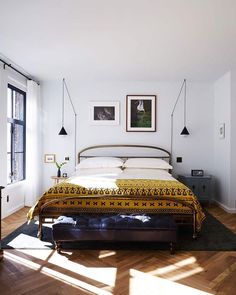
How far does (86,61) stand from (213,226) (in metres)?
3.25

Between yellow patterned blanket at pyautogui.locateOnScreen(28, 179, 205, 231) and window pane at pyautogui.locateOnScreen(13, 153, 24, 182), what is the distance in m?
1.94

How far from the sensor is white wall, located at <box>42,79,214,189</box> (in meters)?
5.32

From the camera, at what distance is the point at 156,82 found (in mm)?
5320

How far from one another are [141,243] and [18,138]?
326cm

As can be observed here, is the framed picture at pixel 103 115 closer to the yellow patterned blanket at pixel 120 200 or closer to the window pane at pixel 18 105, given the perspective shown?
the window pane at pixel 18 105

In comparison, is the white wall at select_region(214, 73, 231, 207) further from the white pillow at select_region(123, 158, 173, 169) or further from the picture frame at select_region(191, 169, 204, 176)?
the white pillow at select_region(123, 158, 173, 169)

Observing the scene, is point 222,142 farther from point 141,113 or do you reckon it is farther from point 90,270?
point 90,270

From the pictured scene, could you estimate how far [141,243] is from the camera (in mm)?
3043

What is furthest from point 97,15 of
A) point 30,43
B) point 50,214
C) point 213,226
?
point 213,226

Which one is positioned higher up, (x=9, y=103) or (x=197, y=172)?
(x=9, y=103)

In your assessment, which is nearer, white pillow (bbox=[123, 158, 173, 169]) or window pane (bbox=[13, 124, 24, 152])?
white pillow (bbox=[123, 158, 173, 169])

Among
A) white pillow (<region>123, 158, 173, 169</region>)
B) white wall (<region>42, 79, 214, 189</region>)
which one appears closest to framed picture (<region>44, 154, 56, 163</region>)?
white wall (<region>42, 79, 214, 189</region>)

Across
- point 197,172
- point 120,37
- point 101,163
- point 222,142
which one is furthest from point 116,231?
point 222,142

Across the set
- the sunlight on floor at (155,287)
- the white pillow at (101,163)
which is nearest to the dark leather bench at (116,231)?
the sunlight on floor at (155,287)
